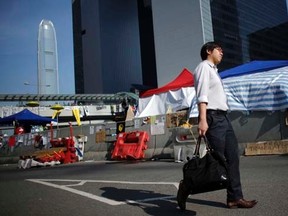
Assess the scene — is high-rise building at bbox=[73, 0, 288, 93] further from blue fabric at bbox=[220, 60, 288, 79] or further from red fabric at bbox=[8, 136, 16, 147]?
blue fabric at bbox=[220, 60, 288, 79]

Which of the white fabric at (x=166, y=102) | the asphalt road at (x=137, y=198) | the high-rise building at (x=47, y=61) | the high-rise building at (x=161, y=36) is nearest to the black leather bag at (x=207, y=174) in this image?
the asphalt road at (x=137, y=198)

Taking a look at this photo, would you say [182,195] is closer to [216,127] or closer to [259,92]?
[216,127]

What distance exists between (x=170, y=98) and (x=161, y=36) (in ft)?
354

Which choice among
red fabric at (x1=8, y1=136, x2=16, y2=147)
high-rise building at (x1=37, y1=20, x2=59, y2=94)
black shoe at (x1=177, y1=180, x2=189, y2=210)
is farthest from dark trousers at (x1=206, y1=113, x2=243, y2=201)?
high-rise building at (x1=37, y1=20, x2=59, y2=94)

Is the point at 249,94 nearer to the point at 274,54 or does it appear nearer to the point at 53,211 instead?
the point at 53,211

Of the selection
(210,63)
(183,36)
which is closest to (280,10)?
(183,36)

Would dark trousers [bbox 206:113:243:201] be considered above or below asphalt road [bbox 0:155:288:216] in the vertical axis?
above

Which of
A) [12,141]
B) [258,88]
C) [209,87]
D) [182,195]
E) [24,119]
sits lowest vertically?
[182,195]

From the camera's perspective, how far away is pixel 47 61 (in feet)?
605

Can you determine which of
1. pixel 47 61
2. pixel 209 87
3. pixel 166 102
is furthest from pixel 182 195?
pixel 47 61

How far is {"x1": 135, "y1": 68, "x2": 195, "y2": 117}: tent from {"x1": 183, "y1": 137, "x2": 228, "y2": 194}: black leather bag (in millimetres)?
12922

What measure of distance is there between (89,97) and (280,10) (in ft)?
285

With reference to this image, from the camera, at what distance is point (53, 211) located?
4.77 meters

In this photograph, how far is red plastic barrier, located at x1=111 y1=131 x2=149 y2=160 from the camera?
13531mm
